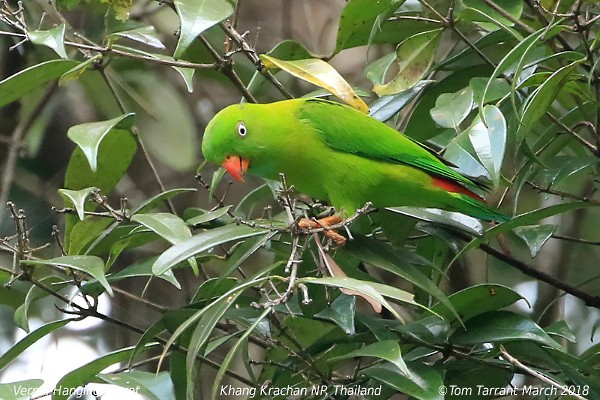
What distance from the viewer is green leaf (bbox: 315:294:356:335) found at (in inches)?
51.6

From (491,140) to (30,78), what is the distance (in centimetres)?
89

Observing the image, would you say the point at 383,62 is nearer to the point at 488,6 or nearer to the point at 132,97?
the point at 488,6

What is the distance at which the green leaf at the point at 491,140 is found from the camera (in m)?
1.25

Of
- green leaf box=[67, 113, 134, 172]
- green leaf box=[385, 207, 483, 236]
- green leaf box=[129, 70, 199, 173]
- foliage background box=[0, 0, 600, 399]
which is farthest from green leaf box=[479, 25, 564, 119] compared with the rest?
green leaf box=[129, 70, 199, 173]

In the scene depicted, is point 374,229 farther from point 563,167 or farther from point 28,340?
point 28,340

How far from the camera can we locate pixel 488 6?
1.75m

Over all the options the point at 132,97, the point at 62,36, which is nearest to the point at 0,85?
the point at 62,36

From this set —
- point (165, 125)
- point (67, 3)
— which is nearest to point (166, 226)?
point (67, 3)

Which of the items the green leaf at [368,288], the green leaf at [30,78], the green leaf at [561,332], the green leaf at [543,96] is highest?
the green leaf at [30,78]

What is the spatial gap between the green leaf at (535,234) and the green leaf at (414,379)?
39cm

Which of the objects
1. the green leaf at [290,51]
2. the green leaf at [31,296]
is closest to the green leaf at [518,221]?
the green leaf at [290,51]

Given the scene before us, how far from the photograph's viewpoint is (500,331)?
1423 mm

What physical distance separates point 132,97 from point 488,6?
1606mm

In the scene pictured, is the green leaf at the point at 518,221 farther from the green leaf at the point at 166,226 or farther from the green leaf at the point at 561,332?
the green leaf at the point at 166,226
